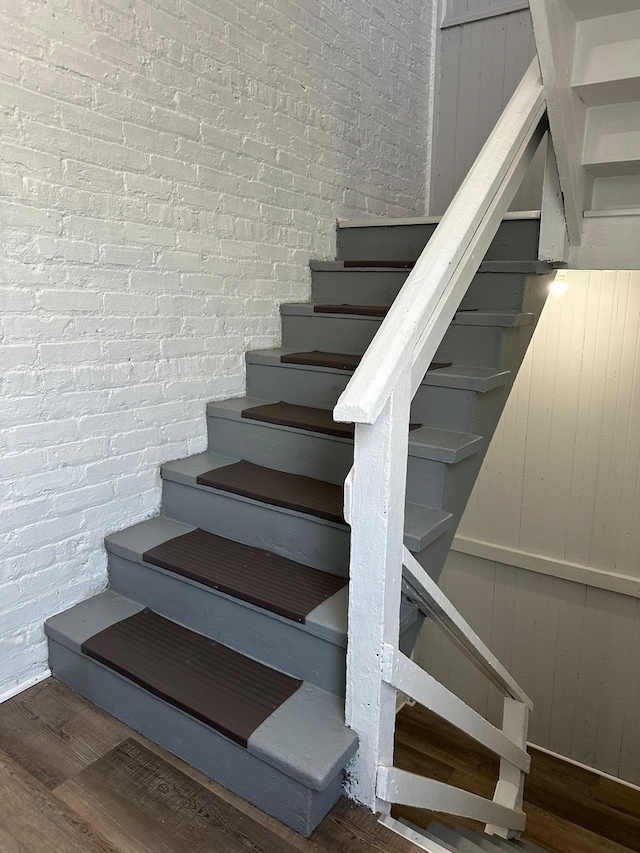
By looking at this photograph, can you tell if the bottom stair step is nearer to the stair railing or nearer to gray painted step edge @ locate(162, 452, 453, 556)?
the stair railing

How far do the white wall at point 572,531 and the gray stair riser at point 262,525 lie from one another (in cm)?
259

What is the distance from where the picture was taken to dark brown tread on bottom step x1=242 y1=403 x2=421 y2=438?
2.03 meters

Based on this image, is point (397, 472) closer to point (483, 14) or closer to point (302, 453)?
point (302, 453)

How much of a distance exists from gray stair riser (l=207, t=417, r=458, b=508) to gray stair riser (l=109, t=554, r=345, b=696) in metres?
→ 0.52

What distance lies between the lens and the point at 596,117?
1.88 metres

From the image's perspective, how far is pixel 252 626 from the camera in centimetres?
171

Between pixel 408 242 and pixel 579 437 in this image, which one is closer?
pixel 408 242

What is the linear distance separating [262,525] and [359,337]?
35.2 inches

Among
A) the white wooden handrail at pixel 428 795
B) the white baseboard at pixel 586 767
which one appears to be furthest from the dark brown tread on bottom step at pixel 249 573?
the white baseboard at pixel 586 767

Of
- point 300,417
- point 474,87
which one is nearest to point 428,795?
point 300,417

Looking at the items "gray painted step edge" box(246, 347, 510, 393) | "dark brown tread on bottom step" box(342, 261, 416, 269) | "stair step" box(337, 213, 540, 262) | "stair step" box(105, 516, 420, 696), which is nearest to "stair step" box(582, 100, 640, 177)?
"stair step" box(337, 213, 540, 262)

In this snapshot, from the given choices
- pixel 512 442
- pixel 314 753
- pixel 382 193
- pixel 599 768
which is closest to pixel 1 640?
pixel 314 753

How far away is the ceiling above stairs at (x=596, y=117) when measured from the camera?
1.58m

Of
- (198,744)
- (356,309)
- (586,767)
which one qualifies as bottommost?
(586,767)
